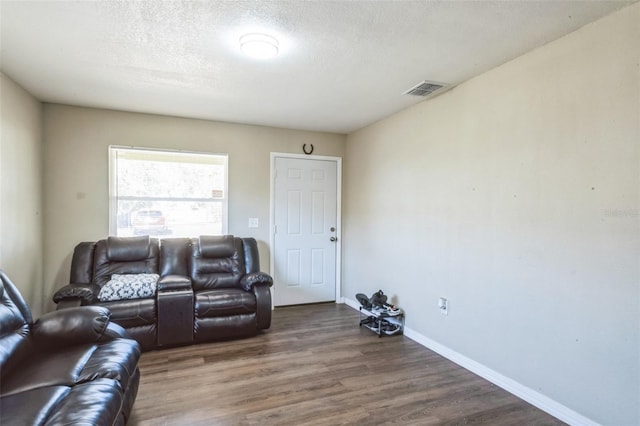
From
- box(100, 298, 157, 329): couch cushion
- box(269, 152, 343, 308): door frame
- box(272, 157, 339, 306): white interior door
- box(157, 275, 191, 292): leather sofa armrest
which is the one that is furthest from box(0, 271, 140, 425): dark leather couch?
box(272, 157, 339, 306): white interior door

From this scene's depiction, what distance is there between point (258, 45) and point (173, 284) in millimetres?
2396

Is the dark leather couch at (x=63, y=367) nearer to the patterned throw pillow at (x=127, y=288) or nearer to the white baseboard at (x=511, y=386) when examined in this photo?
the patterned throw pillow at (x=127, y=288)

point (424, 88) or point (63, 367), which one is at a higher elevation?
point (424, 88)

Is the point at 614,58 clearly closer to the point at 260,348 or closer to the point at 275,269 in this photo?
the point at 260,348

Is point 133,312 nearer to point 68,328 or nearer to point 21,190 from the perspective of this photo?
point 68,328

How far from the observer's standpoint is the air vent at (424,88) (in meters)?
3.07

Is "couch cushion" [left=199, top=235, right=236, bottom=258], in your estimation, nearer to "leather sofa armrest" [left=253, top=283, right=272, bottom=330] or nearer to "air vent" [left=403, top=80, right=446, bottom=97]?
"leather sofa armrest" [left=253, top=283, right=272, bottom=330]

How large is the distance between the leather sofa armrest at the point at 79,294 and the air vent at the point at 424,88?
3.51 metres

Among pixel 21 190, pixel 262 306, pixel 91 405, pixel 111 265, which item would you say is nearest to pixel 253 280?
pixel 262 306

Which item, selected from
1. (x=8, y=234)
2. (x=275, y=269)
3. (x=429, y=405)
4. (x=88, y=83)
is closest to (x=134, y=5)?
(x=88, y=83)

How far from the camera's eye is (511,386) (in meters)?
2.56

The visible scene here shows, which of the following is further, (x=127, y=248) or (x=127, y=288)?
(x=127, y=248)

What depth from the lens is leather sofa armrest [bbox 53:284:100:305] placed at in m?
3.07

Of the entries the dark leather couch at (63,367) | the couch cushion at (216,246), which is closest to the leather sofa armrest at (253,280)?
the couch cushion at (216,246)
